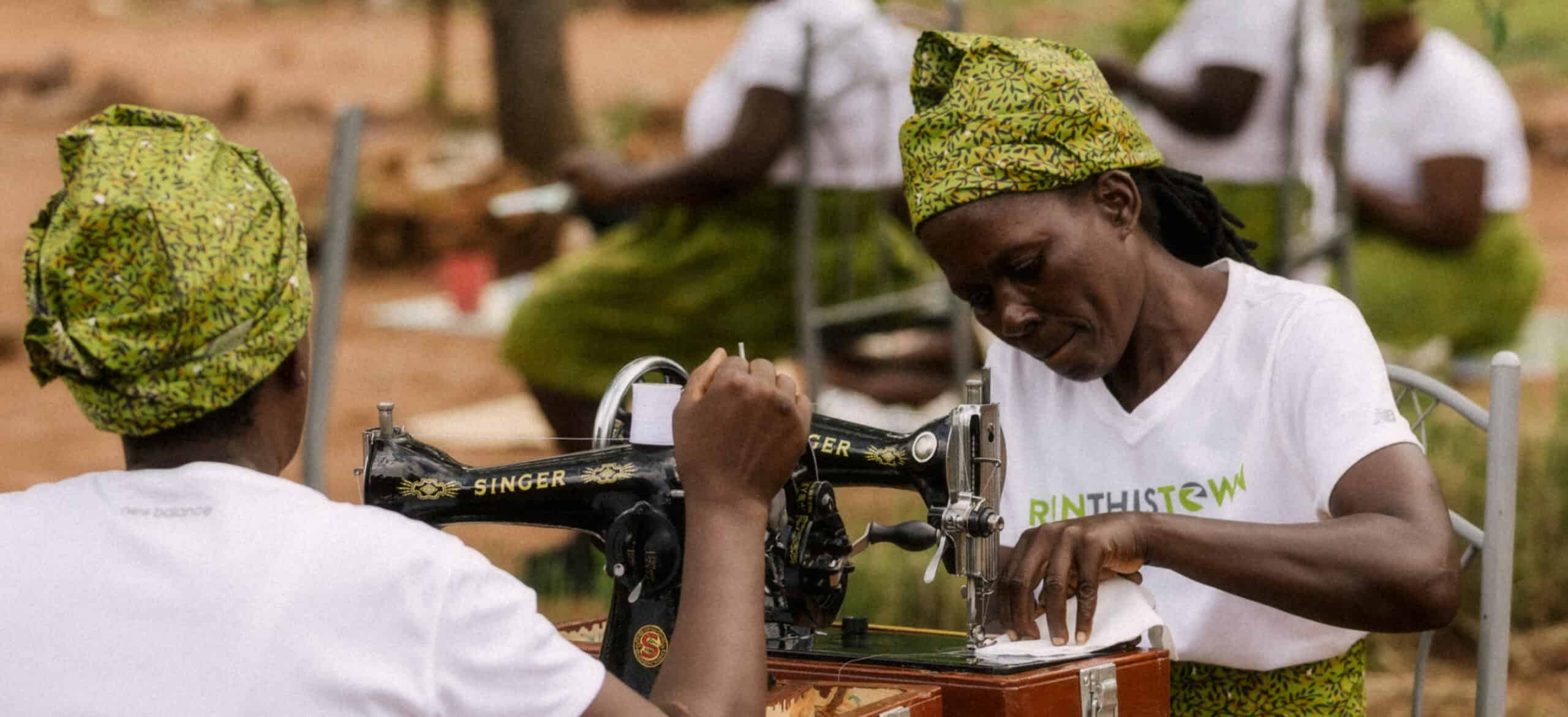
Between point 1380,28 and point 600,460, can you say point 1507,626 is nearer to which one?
point 600,460

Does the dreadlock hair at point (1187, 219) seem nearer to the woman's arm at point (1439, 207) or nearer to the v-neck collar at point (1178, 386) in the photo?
the v-neck collar at point (1178, 386)

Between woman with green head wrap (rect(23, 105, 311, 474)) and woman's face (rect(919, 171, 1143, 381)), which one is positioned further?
woman's face (rect(919, 171, 1143, 381))

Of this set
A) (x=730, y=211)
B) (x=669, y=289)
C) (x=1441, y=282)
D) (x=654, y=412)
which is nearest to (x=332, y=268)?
(x=669, y=289)

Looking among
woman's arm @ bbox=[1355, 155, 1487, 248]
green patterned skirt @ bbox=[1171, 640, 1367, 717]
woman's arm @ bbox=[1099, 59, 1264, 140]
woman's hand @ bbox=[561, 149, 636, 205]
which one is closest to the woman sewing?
green patterned skirt @ bbox=[1171, 640, 1367, 717]

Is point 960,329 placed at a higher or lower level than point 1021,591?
higher

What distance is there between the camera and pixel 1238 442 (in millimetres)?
2230

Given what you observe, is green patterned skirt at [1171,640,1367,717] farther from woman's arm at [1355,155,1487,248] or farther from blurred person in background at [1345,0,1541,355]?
woman's arm at [1355,155,1487,248]

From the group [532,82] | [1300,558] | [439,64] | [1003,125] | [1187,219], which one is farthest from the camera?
[439,64]

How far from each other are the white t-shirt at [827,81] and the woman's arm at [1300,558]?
10.0 ft

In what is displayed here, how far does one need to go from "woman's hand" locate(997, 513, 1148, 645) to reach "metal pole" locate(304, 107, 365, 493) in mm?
1968

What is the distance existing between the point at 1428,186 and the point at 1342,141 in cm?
77

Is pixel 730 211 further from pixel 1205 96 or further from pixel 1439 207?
pixel 1439 207

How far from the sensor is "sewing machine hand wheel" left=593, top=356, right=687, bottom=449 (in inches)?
80.1

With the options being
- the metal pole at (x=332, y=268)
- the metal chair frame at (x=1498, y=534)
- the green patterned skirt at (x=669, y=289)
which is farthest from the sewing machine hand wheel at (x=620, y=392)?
the green patterned skirt at (x=669, y=289)
